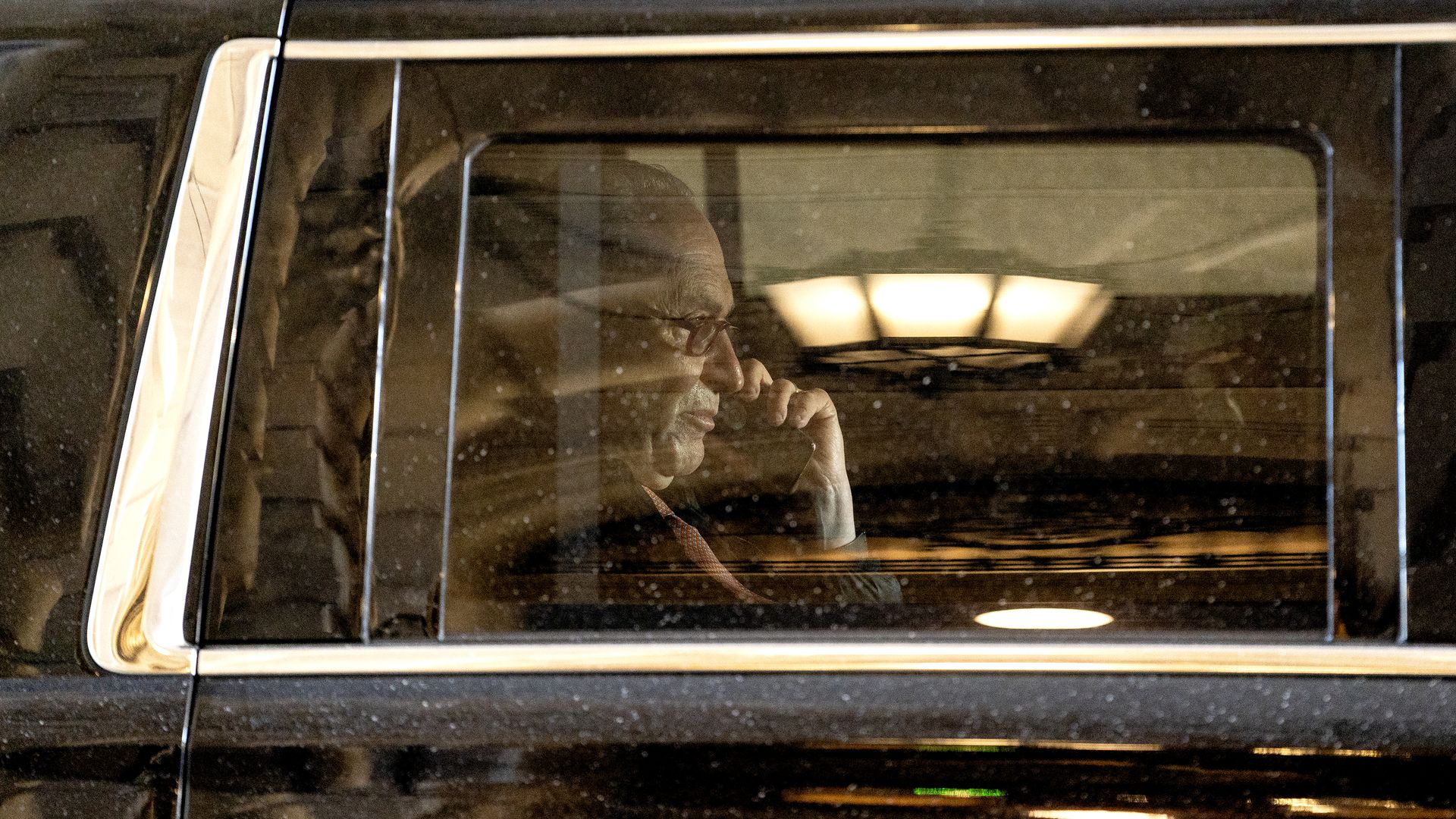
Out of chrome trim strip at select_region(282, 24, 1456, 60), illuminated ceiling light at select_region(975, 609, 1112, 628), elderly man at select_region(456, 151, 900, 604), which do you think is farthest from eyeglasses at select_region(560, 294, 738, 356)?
illuminated ceiling light at select_region(975, 609, 1112, 628)

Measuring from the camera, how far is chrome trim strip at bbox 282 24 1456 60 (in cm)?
108

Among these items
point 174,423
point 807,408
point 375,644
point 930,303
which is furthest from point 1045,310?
point 174,423

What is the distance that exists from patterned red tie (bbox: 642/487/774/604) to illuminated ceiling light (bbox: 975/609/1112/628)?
22 centimetres

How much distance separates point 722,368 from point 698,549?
180 millimetres

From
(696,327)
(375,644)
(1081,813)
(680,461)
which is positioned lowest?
(1081,813)

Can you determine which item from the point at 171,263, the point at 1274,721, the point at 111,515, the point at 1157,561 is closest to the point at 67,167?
the point at 171,263

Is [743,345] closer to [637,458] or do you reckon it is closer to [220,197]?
[637,458]

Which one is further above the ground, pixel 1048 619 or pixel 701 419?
pixel 701 419

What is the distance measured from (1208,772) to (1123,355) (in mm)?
388

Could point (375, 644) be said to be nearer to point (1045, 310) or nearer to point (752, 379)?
point (752, 379)

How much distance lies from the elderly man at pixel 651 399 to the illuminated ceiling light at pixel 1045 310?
0.61 feet

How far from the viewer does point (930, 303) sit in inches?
42.3

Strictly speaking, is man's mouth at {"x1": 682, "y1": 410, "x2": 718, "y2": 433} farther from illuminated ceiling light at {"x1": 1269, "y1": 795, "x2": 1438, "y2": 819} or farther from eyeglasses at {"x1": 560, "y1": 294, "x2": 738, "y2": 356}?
illuminated ceiling light at {"x1": 1269, "y1": 795, "x2": 1438, "y2": 819}

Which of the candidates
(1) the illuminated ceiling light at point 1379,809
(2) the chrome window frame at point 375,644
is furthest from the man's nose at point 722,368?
(1) the illuminated ceiling light at point 1379,809
